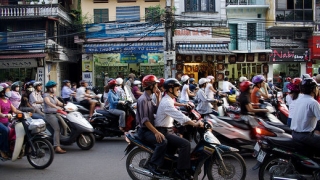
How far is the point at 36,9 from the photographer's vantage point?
78.9ft

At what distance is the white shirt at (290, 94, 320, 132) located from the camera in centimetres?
522

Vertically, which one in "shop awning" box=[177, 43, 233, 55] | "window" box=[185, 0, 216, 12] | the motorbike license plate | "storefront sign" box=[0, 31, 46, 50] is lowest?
the motorbike license plate

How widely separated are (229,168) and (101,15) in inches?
873

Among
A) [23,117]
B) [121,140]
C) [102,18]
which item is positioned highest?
[102,18]

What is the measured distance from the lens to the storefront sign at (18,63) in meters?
24.0

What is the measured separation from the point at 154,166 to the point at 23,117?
2957 millimetres

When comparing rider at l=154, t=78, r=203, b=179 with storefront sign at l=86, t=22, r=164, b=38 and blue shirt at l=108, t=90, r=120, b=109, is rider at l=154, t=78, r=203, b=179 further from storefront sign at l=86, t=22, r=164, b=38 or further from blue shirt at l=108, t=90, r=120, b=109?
storefront sign at l=86, t=22, r=164, b=38

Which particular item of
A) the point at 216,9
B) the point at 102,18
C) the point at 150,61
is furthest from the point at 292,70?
the point at 102,18

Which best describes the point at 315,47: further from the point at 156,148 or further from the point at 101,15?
the point at 156,148

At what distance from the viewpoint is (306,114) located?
5.32m

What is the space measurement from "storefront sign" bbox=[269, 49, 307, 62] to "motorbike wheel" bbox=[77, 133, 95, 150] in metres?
18.9

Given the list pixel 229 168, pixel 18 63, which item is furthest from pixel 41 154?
pixel 18 63

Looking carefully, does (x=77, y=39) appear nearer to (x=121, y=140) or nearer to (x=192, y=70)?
(x=192, y=70)

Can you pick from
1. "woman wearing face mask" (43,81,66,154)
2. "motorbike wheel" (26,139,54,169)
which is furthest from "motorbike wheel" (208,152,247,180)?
"woman wearing face mask" (43,81,66,154)
